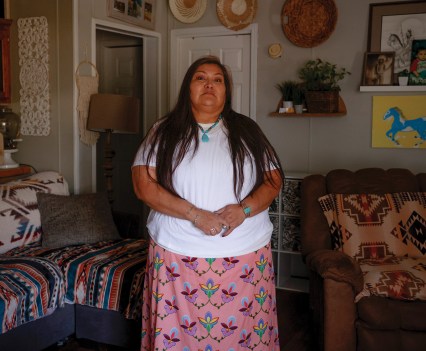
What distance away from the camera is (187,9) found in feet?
14.5

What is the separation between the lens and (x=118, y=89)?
490cm

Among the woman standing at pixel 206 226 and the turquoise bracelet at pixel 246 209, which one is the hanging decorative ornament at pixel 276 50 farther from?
Answer: the turquoise bracelet at pixel 246 209

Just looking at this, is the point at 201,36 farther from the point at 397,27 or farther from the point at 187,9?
the point at 397,27

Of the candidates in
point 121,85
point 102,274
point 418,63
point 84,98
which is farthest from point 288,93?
point 102,274

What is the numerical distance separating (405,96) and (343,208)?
121 cm

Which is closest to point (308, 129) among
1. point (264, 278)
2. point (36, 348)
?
point (264, 278)

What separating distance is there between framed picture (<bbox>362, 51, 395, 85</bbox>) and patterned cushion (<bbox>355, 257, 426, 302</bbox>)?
5.10 ft

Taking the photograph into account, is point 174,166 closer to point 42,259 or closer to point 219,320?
point 219,320

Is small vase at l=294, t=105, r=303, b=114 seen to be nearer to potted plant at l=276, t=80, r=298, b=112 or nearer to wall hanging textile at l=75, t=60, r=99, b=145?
potted plant at l=276, t=80, r=298, b=112

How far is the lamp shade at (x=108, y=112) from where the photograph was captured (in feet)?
11.4

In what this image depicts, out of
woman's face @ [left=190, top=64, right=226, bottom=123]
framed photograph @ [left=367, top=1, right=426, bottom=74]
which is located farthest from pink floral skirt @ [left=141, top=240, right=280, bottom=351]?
framed photograph @ [left=367, top=1, right=426, bottom=74]

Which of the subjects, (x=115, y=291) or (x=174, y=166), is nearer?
(x=174, y=166)

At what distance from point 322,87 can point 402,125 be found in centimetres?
64

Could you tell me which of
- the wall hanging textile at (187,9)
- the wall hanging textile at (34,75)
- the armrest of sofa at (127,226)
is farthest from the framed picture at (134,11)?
the armrest of sofa at (127,226)
